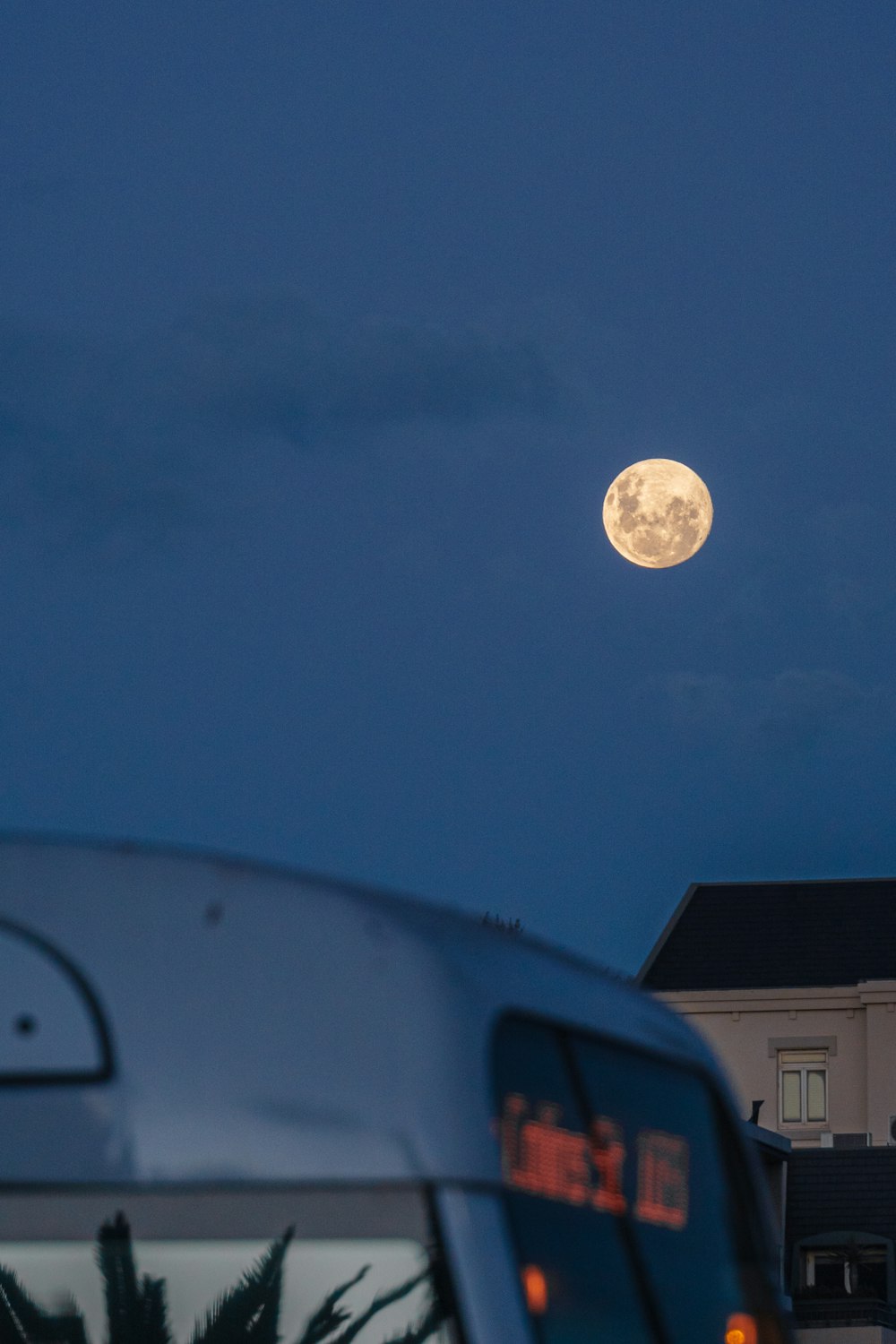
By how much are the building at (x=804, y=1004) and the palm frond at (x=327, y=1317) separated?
3997 centimetres

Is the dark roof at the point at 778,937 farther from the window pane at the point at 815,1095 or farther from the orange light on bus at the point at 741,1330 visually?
the orange light on bus at the point at 741,1330

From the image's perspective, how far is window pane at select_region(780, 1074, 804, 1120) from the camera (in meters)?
52.2

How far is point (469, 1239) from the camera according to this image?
2.81 m

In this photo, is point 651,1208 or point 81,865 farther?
point 651,1208

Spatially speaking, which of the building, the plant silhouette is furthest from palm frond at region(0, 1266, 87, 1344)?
the building

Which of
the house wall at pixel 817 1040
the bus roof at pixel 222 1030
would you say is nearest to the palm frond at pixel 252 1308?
the bus roof at pixel 222 1030

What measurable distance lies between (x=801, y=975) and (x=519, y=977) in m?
52.3

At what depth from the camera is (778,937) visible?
5575cm

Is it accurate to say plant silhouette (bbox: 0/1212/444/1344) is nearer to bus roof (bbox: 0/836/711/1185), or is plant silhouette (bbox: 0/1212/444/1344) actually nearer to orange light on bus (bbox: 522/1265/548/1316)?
orange light on bus (bbox: 522/1265/548/1316)

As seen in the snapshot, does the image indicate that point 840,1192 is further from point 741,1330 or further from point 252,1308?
point 741,1330

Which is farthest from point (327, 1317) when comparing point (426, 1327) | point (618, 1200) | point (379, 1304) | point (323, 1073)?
point (323, 1073)

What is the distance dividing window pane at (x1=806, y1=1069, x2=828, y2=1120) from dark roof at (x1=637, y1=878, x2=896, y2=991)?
247 cm

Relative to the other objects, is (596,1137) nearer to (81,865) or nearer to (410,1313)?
(410,1313)

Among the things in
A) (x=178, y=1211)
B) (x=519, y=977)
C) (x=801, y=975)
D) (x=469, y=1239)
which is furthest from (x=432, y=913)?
(x=801, y=975)
